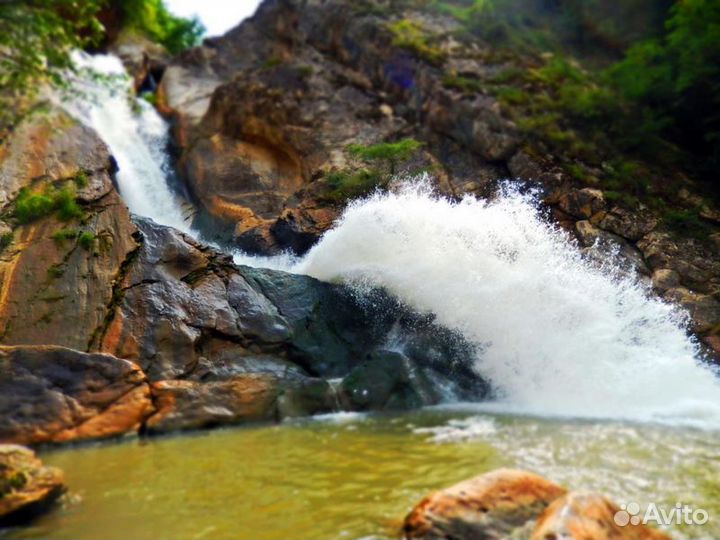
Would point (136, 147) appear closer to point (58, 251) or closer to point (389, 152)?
point (389, 152)

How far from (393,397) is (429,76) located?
39.5 ft

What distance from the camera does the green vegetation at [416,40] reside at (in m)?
18.2

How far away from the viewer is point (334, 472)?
5.32 meters

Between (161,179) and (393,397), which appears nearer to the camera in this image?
(393,397)

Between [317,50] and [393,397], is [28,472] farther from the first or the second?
[317,50]

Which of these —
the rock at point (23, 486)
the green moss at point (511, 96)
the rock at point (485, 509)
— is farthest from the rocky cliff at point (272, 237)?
the rock at point (485, 509)

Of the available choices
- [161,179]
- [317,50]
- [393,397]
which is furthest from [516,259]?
[317,50]

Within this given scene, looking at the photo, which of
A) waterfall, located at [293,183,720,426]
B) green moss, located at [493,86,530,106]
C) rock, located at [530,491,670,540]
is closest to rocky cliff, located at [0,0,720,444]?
green moss, located at [493,86,530,106]

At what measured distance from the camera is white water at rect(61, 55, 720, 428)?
860 cm

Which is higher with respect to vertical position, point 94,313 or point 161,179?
point 161,179

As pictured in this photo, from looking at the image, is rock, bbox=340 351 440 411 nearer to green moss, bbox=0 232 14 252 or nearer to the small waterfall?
green moss, bbox=0 232 14 252

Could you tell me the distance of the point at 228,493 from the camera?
4.89 m

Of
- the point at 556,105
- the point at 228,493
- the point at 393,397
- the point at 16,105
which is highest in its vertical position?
the point at 556,105

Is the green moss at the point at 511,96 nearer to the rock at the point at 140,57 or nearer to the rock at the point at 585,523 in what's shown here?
the rock at the point at 585,523
